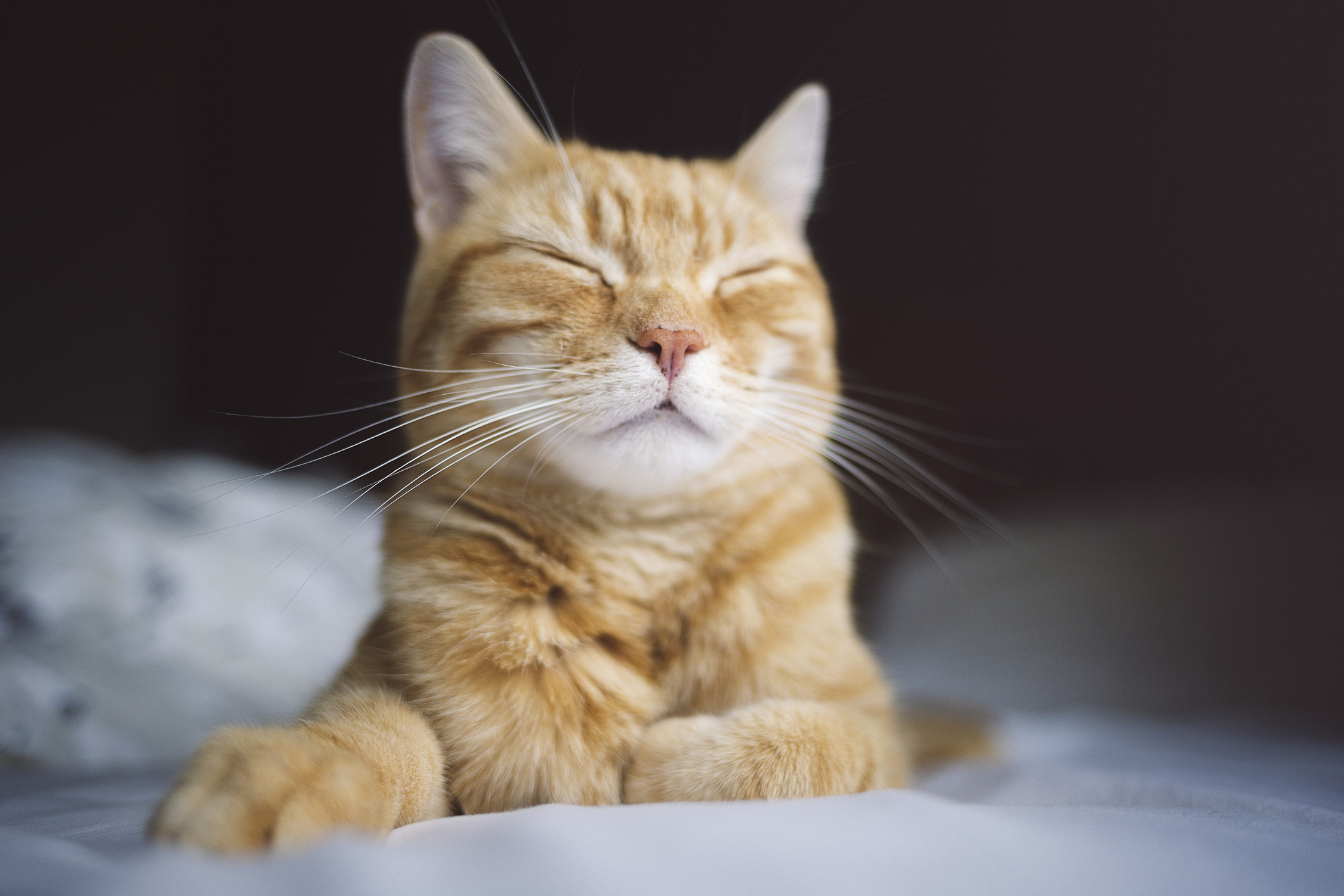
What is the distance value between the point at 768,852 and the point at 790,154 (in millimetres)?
1055

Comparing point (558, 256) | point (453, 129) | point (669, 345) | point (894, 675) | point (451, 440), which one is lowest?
point (894, 675)

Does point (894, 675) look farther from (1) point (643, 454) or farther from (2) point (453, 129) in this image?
(2) point (453, 129)

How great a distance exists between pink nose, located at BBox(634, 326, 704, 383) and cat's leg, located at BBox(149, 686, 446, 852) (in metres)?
0.48

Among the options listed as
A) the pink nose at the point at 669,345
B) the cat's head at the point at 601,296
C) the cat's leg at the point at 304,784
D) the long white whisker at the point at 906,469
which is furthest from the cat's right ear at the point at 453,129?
the cat's leg at the point at 304,784

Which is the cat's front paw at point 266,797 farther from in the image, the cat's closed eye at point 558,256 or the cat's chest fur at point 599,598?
the cat's closed eye at point 558,256

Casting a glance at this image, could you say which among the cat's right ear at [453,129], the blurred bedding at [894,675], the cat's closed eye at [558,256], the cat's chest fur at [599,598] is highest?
the cat's right ear at [453,129]

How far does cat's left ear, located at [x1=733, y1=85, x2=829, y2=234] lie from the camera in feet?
4.13

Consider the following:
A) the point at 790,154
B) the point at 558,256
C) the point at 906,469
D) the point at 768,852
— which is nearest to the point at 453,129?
the point at 558,256

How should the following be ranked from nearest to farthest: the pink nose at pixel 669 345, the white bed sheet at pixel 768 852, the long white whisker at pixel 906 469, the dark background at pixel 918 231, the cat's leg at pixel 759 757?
the white bed sheet at pixel 768 852
the cat's leg at pixel 759 757
the pink nose at pixel 669 345
the long white whisker at pixel 906 469
the dark background at pixel 918 231

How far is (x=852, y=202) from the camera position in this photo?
2.30m

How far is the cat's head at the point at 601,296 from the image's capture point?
0.91 m

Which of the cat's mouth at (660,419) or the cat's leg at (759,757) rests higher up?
the cat's mouth at (660,419)

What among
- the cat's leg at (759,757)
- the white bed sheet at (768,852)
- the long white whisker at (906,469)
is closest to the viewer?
the white bed sheet at (768,852)

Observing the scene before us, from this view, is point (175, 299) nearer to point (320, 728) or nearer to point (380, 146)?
point (380, 146)
